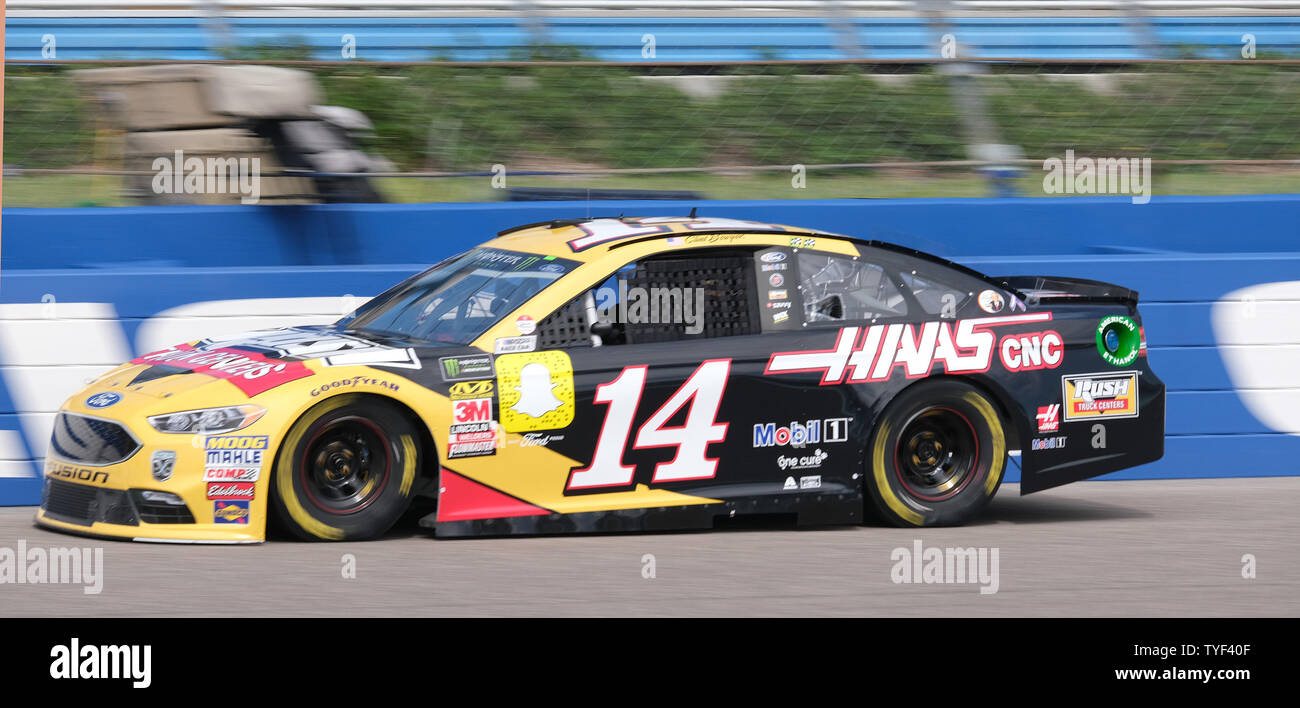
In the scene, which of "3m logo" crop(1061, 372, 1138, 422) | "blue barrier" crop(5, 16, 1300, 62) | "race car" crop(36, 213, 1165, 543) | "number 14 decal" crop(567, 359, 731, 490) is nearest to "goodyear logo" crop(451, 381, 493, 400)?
"race car" crop(36, 213, 1165, 543)

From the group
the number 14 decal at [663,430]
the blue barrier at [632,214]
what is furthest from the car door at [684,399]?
the blue barrier at [632,214]

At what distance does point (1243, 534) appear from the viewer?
6.83 metres

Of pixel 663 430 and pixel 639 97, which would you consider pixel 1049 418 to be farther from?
pixel 639 97

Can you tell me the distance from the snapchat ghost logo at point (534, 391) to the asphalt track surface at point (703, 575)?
539mm

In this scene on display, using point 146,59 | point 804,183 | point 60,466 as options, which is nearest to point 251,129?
point 146,59

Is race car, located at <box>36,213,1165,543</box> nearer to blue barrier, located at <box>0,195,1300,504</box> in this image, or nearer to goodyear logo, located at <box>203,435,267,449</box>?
goodyear logo, located at <box>203,435,267,449</box>

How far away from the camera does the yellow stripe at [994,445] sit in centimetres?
692

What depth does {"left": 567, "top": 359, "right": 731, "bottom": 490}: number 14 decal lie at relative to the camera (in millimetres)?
6254

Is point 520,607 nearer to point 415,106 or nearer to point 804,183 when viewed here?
point 804,183

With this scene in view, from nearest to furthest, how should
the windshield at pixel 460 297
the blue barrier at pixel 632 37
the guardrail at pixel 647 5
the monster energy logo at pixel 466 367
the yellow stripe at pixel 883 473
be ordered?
the monster energy logo at pixel 466 367
the windshield at pixel 460 297
the yellow stripe at pixel 883 473
the blue barrier at pixel 632 37
the guardrail at pixel 647 5

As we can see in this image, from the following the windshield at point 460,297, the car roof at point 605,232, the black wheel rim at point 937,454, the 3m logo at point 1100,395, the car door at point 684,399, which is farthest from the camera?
the 3m logo at point 1100,395

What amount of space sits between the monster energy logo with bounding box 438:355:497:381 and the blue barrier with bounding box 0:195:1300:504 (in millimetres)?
1926

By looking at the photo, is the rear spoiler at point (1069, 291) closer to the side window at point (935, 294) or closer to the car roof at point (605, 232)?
the side window at point (935, 294)

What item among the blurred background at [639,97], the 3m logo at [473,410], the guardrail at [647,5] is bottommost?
the 3m logo at [473,410]
